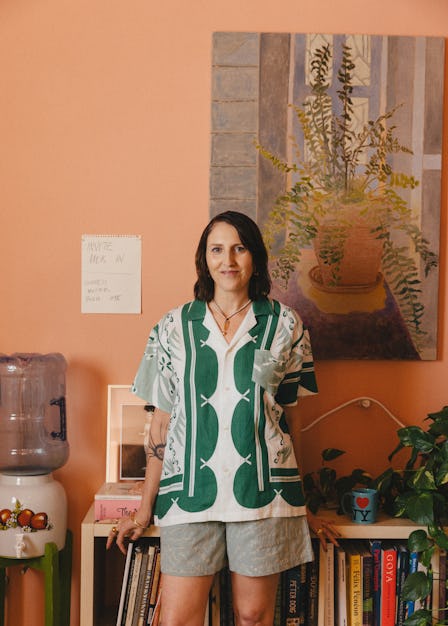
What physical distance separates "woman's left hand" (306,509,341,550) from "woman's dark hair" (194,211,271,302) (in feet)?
2.09

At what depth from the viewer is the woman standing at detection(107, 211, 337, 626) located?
1.72 meters

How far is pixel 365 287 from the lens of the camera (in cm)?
233

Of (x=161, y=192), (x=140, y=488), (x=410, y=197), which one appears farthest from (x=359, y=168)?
(x=140, y=488)

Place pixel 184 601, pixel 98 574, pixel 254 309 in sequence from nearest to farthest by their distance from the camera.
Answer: pixel 184 601 → pixel 254 309 → pixel 98 574

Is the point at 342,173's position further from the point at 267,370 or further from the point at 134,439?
the point at 134,439

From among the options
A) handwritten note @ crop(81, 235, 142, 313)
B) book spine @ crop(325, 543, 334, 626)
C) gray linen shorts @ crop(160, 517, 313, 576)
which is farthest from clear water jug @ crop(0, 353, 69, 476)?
book spine @ crop(325, 543, 334, 626)

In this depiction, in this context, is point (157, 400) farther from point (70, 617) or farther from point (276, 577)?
point (70, 617)

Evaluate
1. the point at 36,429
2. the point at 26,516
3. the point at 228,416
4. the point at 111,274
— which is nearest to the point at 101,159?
the point at 111,274

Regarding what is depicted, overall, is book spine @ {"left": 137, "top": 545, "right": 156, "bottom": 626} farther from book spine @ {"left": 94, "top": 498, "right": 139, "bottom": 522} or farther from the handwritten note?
the handwritten note

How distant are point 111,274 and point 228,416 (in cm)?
77

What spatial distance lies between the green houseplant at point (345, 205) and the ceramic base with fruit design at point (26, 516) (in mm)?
982

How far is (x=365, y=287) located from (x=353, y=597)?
0.94 m

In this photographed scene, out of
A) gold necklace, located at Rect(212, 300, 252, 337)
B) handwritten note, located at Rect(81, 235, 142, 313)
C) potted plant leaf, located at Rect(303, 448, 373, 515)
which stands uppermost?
handwritten note, located at Rect(81, 235, 142, 313)

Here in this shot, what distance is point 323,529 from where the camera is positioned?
1.97 metres
